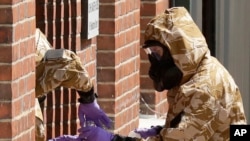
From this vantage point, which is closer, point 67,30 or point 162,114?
point 67,30

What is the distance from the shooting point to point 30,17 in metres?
8.09

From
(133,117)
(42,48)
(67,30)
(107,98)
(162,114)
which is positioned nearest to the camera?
(42,48)

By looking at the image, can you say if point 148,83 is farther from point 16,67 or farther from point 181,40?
point 16,67

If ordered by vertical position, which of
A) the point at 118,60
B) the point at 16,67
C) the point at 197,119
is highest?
the point at 16,67

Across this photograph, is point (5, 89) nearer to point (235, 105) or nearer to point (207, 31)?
point (235, 105)

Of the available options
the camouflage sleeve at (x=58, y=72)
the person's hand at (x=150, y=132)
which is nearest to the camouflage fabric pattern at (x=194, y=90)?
the person's hand at (x=150, y=132)

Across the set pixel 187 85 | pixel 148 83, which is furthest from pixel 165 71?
pixel 148 83

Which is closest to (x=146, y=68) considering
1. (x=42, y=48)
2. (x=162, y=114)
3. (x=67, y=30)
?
(x=162, y=114)

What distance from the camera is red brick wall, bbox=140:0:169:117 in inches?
474

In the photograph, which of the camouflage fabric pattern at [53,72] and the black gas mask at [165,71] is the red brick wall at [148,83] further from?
the black gas mask at [165,71]

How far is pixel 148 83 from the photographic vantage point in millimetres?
12156

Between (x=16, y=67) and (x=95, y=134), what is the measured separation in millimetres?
720

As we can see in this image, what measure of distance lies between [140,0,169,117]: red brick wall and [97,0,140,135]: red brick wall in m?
0.99

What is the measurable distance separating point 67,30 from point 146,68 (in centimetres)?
272
